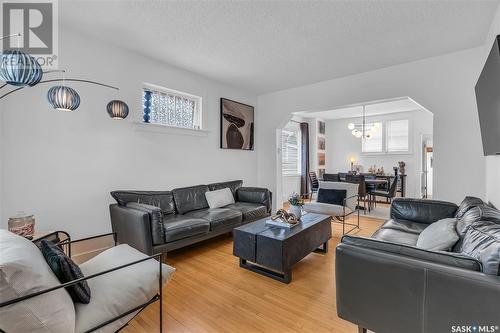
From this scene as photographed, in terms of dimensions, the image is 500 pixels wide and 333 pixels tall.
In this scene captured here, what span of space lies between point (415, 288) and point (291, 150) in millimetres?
6152

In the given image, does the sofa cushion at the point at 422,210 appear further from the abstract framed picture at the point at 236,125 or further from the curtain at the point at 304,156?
the curtain at the point at 304,156

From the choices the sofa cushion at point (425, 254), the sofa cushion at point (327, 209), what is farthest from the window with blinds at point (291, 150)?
the sofa cushion at point (425, 254)

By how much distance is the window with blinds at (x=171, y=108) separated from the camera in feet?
12.0

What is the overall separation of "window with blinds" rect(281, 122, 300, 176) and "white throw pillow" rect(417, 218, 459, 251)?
16.3 feet

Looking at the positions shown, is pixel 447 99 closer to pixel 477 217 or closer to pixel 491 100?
pixel 491 100

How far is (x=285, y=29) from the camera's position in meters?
2.74

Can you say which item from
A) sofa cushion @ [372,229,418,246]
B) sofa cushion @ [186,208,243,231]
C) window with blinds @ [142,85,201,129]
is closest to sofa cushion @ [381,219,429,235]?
sofa cushion @ [372,229,418,246]

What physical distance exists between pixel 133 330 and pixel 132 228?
1.19 metres

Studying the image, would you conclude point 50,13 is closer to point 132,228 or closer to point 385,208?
point 132,228

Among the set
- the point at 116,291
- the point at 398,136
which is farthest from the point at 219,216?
the point at 398,136

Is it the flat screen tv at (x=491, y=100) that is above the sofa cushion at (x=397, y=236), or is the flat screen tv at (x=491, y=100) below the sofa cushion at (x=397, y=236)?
above

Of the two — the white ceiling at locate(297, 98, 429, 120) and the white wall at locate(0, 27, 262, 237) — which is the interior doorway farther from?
the white wall at locate(0, 27, 262, 237)

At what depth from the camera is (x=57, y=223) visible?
2.71 m

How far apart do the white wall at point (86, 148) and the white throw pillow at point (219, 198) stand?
515mm
